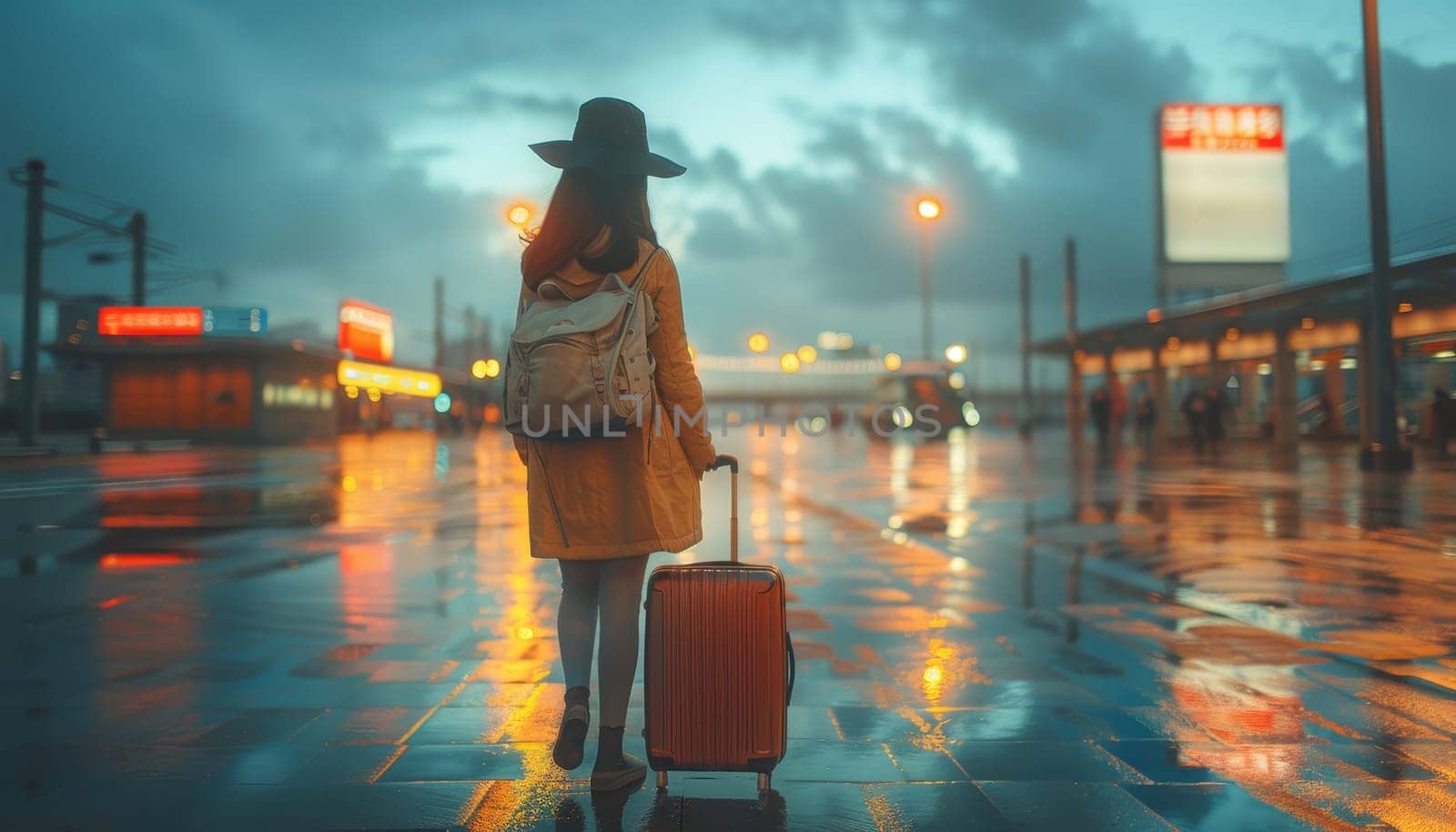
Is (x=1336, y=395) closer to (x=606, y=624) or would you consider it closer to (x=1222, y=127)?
(x=1222, y=127)

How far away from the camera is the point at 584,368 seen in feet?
10.0

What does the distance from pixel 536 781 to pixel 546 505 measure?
2.77 feet

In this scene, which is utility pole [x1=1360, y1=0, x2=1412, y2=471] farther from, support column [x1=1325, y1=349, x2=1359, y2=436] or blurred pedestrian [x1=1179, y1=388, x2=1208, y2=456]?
support column [x1=1325, y1=349, x2=1359, y2=436]

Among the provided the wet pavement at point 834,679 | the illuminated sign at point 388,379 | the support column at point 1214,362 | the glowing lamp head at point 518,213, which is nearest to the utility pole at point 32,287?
the glowing lamp head at point 518,213

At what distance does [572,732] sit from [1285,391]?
31.8 m

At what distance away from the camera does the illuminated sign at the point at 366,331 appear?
60875 millimetres

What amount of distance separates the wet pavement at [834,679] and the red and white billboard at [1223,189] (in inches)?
948

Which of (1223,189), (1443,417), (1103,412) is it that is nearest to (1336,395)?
(1103,412)

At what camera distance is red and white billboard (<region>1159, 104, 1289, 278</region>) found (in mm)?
33375

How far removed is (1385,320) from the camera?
51.5ft

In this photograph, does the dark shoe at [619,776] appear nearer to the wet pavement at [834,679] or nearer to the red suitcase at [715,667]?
the wet pavement at [834,679]

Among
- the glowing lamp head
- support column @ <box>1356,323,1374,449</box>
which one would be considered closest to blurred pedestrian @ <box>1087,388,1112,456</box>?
support column @ <box>1356,323,1374,449</box>

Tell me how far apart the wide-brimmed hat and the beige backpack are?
37 centimetres

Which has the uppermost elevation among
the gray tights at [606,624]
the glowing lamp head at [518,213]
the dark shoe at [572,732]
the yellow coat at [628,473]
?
the glowing lamp head at [518,213]
